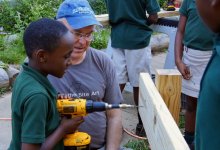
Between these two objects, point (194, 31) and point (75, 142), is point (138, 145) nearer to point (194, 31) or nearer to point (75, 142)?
point (194, 31)

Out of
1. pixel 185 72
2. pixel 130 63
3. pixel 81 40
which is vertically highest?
pixel 81 40

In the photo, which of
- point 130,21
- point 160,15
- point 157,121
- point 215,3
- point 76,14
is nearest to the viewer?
point 215,3

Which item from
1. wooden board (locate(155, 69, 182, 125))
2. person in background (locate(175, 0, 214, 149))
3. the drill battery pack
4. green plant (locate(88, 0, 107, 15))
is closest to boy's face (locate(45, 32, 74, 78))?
the drill battery pack

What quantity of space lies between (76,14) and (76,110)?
23.2 inches

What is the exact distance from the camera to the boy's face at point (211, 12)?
3.25 ft

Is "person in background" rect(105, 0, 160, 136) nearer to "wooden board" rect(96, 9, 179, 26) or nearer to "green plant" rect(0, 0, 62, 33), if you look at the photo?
"wooden board" rect(96, 9, 179, 26)

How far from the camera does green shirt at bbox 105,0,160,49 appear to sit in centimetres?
420

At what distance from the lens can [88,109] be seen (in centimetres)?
188

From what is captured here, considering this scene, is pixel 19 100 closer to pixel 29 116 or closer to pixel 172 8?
pixel 29 116

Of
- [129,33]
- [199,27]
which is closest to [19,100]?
[199,27]

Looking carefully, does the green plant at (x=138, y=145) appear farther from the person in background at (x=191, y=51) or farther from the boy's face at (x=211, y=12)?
the boy's face at (x=211, y=12)

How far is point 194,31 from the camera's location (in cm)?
330

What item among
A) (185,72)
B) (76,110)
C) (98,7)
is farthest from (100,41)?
(76,110)

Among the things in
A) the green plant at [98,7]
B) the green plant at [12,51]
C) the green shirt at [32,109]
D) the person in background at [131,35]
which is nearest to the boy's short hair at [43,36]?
the green shirt at [32,109]
